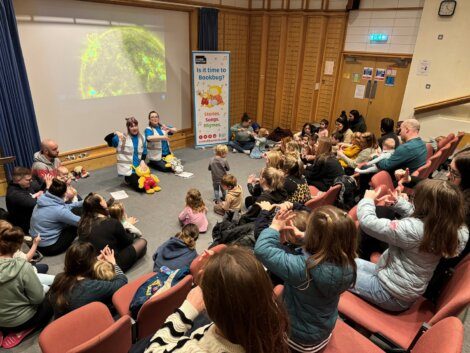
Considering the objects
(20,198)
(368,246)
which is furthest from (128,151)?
(368,246)

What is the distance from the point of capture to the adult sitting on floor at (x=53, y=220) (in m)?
3.42

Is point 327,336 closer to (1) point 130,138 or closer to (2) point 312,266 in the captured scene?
(2) point 312,266

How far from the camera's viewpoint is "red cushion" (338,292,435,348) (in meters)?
1.97

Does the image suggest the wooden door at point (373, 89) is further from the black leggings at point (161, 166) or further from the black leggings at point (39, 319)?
the black leggings at point (39, 319)

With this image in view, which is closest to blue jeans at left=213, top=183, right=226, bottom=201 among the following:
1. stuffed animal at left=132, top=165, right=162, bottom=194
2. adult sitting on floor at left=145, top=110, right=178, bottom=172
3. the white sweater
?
stuffed animal at left=132, top=165, right=162, bottom=194

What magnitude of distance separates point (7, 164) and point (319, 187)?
430cm

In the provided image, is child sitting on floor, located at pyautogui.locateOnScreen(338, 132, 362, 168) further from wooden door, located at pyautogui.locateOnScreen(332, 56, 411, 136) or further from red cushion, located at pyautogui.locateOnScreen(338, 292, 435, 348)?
red cushion, located at pyautogui.locateOnScreen(338, 292, 435, 348)

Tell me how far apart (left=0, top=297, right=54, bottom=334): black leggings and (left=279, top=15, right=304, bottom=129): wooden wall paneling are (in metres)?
6.72

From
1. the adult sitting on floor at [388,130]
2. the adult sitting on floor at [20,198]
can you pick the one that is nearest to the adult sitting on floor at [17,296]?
the adult sitting on floor at [20,198]

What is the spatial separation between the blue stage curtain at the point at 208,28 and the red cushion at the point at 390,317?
601cm

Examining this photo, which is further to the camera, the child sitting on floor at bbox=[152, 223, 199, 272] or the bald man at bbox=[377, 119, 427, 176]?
the bald man at bbox=[377, 119, 427, 176]

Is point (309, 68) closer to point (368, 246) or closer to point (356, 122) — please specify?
point (356, 122)

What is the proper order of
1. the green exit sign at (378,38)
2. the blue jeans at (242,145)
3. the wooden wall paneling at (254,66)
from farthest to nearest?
the wooden wall paneling at (254,66) → the blue jeans at (242,145) → the green exit sign at (378,38)

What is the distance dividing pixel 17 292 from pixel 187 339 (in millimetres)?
1870
